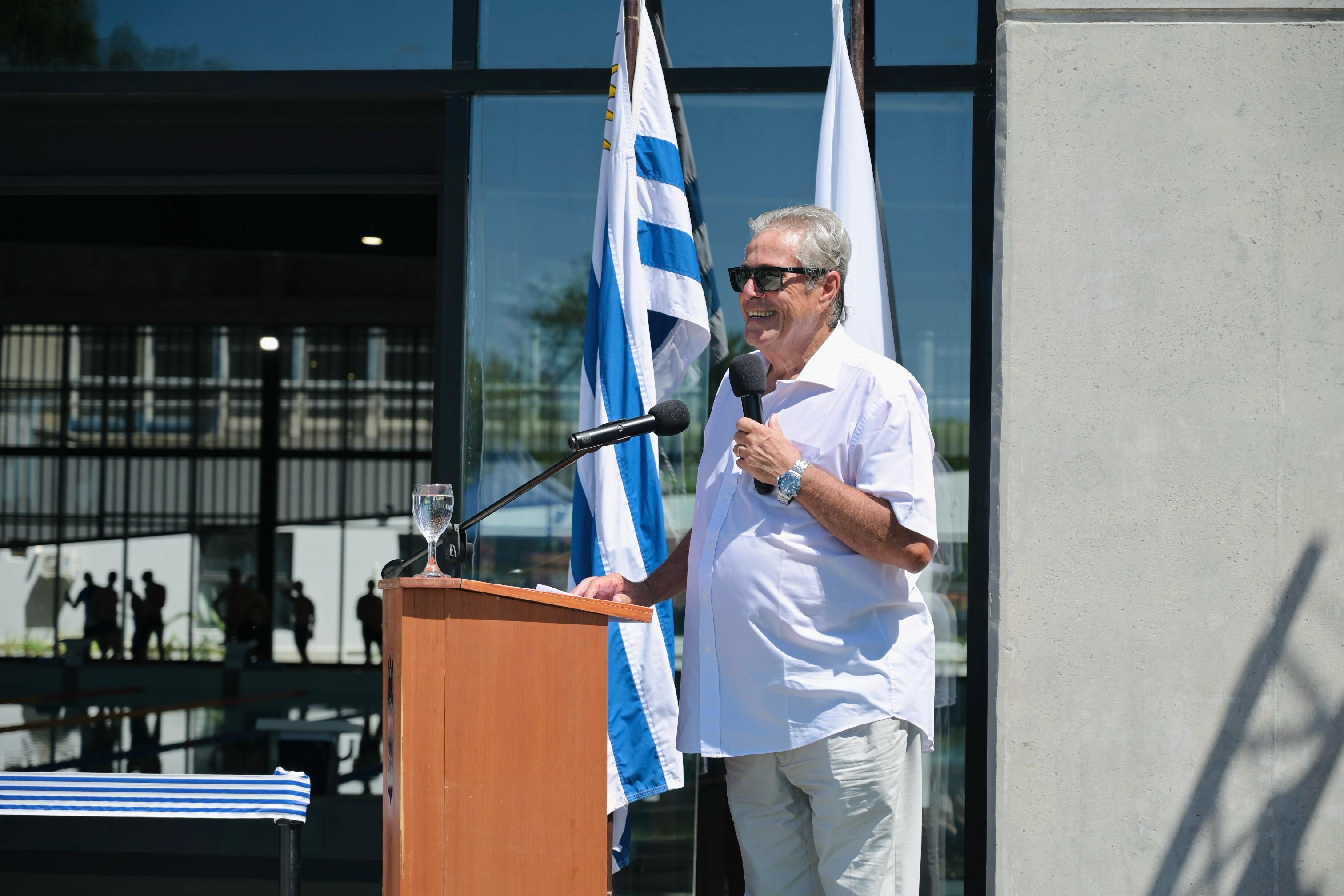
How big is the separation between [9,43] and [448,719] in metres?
3.14

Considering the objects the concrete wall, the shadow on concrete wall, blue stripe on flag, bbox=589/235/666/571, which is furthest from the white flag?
the shadow on concrete wall

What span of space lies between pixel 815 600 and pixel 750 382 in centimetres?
46

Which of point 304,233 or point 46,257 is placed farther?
point 46,257

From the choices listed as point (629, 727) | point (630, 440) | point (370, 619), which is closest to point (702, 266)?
point (630, 440)

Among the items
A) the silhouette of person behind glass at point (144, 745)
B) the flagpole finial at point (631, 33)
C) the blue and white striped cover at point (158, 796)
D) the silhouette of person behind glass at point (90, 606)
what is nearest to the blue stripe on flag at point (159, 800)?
the blue and white striped cover at point (158, 796)

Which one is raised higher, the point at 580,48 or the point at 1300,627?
the point at 580,48

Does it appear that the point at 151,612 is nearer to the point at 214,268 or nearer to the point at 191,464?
the point at 191,464

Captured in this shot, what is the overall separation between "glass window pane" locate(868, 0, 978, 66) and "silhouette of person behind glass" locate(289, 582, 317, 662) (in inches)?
559

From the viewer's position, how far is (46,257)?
45.9ft

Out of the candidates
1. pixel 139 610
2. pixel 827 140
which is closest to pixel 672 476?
pixel 827 140

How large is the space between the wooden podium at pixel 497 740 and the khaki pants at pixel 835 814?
426mm

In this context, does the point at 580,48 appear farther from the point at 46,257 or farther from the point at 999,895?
the point at 46,257

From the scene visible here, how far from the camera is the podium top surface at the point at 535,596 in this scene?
2152mm

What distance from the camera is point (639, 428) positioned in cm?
236
